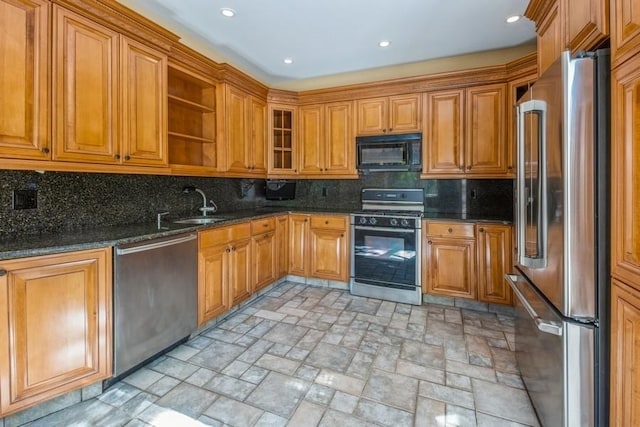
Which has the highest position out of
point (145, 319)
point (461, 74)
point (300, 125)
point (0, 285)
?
point (461, 74)

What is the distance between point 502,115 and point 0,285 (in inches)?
161

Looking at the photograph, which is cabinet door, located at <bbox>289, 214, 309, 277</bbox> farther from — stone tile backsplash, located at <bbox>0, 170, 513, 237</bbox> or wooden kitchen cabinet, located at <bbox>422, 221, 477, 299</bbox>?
wooden kitchen cabinet, located at <bbox>422, 221, 477, 299</bbox>

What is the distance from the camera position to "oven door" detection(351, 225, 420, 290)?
3.29 metres

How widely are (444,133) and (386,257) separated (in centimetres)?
157

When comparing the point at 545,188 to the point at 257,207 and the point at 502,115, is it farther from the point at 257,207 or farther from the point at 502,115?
the point at 257,207

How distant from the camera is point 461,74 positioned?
3238 mm

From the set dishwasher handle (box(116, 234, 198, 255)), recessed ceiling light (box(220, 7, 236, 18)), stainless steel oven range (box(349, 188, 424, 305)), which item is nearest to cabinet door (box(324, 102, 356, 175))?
stainless steel oven range (box(349, 188, 424, 305))

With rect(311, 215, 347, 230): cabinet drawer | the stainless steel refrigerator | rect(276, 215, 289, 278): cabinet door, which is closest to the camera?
the stainless steel refrigerator

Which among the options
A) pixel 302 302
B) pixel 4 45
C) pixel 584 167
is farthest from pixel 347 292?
pixel 4 45

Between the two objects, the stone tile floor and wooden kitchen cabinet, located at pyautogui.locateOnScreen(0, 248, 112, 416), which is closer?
wooden kitchen cabinet, located at pyautogui.locateOnScreen(0, 248, 112, 416)

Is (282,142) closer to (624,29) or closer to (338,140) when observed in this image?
(338,140)

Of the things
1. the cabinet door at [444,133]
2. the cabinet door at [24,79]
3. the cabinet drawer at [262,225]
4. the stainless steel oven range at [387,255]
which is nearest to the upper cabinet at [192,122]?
the cabinet drawer at [262,225]

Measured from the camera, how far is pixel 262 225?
11.1 ft

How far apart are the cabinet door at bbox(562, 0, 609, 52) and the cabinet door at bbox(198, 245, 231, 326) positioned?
2.69 metres
